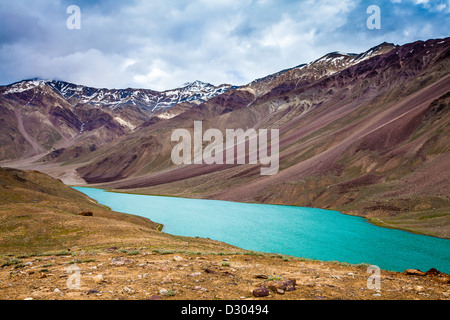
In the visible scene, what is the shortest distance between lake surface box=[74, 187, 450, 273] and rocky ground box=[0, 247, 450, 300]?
19060 millimetres

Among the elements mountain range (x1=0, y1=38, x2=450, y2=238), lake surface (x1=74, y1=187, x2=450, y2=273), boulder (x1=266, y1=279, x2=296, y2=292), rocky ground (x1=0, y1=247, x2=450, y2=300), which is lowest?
lake surface (x1=74, y1=187, x2=450, y2=273)

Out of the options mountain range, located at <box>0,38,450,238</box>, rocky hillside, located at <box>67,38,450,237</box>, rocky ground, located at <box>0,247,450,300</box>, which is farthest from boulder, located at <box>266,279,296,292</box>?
mountain range, located at <box>0,38,450,238</box>

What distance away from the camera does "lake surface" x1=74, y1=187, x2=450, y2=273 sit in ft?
105

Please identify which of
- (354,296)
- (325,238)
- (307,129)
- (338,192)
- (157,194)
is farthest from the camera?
(307,129)

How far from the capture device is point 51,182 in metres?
76.2

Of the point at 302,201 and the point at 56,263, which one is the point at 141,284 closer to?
the point at 56,263

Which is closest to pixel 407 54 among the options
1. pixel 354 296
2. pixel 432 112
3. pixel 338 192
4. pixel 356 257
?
pixel 432 112

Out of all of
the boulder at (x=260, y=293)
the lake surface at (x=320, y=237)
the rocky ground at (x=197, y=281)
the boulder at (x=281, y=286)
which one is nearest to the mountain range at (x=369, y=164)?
the lake surface at (x=320, y=237)

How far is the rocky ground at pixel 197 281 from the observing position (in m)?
8.80

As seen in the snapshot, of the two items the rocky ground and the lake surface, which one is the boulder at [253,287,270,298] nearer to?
the rocky ground

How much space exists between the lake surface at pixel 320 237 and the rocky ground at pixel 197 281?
1906 cm

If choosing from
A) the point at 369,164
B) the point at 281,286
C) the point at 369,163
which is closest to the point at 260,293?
the point at 281,286
